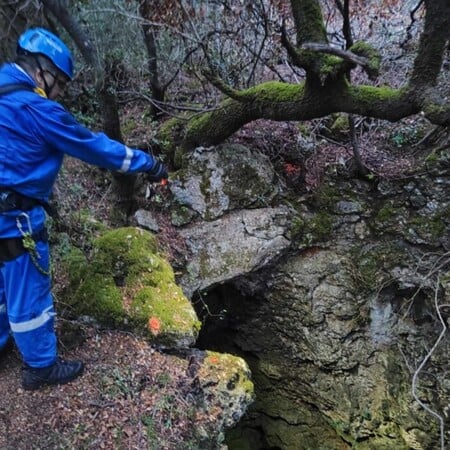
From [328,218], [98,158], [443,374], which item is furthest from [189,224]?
[443,374]

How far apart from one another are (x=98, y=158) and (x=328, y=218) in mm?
2706

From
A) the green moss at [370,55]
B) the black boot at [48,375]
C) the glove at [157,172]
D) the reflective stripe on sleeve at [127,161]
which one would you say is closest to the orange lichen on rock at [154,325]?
the black boot at [48,375]

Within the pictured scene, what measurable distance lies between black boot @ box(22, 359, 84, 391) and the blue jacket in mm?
1006

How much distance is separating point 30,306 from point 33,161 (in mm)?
931

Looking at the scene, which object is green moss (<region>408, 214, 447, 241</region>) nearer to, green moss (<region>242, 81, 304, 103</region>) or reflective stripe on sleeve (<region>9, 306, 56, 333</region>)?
green moss (<region>242, 81, 304, 103</region>)

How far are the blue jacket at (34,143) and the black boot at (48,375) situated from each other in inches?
39.6

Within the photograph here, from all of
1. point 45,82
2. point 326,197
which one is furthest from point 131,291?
point 326,197

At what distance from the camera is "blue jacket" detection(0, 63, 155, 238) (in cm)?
261

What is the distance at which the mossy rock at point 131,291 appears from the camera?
3.49 meters

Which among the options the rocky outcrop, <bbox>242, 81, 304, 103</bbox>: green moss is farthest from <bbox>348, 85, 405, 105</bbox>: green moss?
the rocky outcrop

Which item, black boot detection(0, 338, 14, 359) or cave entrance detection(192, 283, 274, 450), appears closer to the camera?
black boot detection(0, 338, 14, 359)

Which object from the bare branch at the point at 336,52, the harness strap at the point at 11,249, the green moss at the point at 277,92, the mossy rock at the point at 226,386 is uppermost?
the bare branch at the point at 336,52

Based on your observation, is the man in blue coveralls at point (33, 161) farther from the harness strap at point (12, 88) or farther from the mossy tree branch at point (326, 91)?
the mossy tree branch at point (326, 91)

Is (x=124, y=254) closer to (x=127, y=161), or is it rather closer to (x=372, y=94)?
(x=127, y=161)
